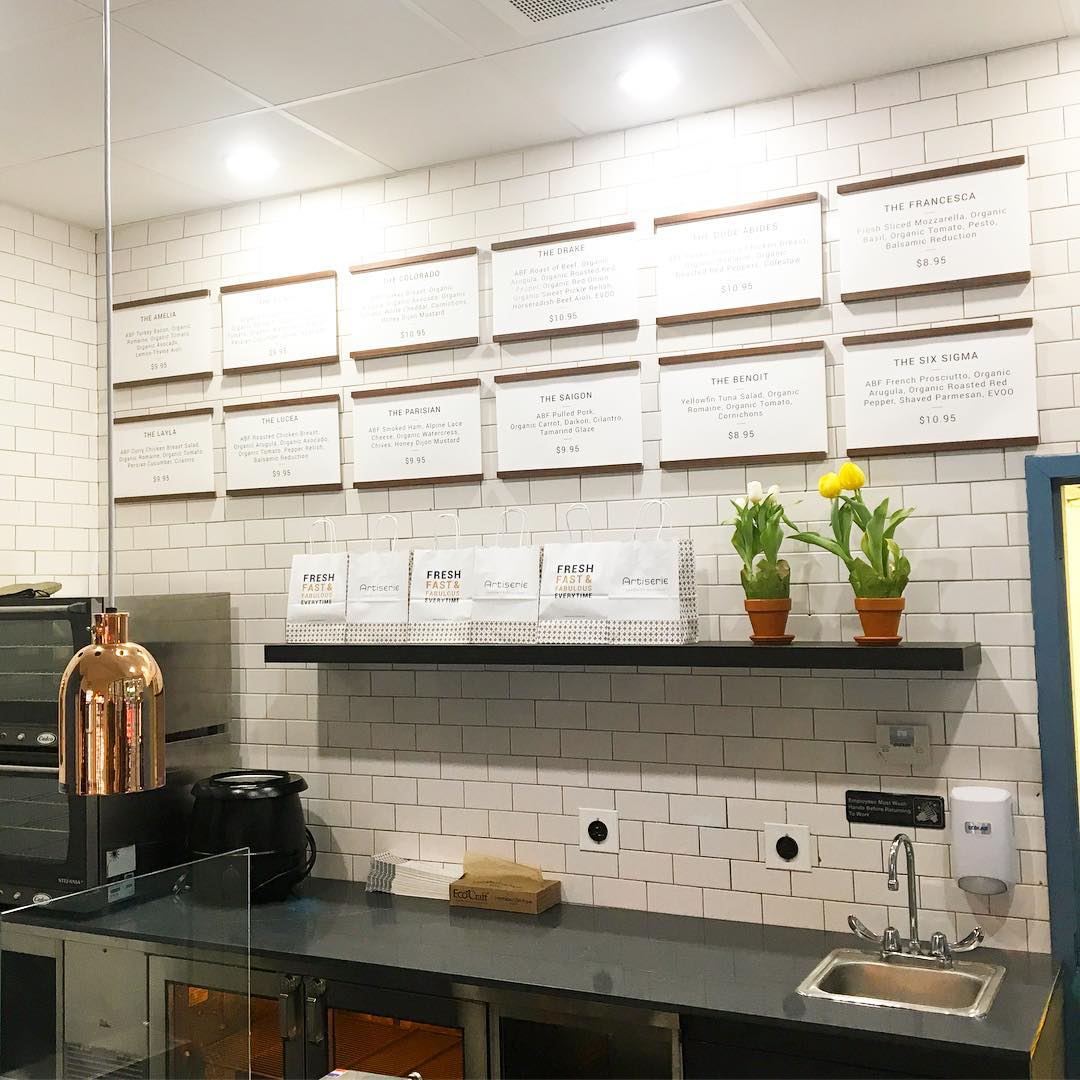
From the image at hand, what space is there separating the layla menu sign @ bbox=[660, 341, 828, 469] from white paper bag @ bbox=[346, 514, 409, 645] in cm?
81

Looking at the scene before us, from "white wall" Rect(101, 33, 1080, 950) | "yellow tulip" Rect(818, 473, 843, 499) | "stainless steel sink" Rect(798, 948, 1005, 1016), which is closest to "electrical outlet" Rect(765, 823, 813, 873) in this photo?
"white wall" Rect(101, 33, 1080, 950)

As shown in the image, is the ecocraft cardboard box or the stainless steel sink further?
the ecocraft cardboard box

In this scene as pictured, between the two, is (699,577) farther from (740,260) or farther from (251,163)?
(251,163)

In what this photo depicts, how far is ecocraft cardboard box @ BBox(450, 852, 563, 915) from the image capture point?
3.16 m

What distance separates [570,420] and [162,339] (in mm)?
1551

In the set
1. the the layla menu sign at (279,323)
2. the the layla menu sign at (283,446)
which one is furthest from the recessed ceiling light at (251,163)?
the the layla menu sign at (283,446)

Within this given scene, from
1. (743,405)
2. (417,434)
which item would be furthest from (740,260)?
(417,434)

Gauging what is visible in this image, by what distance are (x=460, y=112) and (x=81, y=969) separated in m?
2.30

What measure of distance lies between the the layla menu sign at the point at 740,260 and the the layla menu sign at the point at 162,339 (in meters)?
1.61

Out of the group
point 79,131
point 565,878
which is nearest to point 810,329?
point 565,878

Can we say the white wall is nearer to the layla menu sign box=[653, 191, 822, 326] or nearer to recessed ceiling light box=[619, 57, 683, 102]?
the layla menu sign box=[653, 191, 822, 326]

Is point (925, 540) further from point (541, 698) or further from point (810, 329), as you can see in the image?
point (541, 698)

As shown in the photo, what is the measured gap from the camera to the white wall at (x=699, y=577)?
279cm

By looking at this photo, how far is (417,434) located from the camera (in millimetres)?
3521
